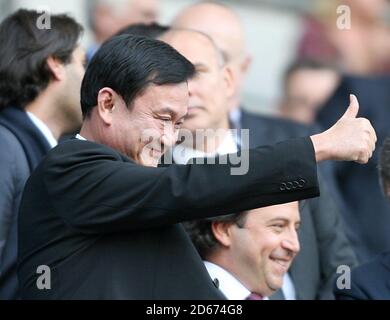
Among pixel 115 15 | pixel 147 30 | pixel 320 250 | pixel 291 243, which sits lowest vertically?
pixel 291 243

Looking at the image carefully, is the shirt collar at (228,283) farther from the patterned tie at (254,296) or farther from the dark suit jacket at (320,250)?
the dark suit jacket at (320,250)

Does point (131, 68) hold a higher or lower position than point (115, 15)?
lower

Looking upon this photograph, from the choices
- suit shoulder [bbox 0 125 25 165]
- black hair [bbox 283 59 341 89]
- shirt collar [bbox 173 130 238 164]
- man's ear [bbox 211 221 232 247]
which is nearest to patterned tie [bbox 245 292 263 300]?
man's ear [bbox 211 221 232 247]

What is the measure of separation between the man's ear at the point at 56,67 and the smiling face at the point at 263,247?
2.95 feet

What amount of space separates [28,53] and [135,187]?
1.57 m

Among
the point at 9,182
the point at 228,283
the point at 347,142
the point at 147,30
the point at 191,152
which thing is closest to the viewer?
the point at 347,142

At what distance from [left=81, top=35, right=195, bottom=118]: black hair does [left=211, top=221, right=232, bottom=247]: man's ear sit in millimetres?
1131

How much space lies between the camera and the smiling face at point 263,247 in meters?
4.77

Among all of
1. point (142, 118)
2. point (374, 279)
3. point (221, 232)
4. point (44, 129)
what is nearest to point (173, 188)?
point (142, 118)

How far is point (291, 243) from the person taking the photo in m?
4.82

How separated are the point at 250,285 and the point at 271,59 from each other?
15.6ft

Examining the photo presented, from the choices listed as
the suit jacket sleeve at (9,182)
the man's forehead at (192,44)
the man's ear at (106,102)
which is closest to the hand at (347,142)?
the man's ear at (106,102)

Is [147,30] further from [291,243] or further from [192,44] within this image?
[291,243]

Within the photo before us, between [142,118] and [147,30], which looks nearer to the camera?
[142,118]
